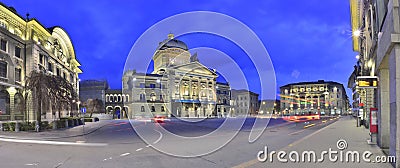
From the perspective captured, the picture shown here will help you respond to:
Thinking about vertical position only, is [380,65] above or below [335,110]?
above

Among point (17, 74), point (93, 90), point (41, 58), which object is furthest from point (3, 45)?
point (93, 90)

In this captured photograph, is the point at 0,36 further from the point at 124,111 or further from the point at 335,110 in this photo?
the point at 335,110

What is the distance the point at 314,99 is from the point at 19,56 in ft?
480

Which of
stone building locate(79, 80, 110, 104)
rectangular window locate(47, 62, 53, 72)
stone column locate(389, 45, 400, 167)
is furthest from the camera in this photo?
stone building locate(79, 80, 110, 104)

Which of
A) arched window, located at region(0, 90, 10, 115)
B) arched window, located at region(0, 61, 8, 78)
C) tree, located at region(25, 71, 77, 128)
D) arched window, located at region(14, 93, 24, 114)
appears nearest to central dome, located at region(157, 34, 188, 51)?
tree, located at region(25, 71, 77, 128)

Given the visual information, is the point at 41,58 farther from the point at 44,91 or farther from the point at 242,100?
the point at 242,100

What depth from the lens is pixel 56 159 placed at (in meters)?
13.1

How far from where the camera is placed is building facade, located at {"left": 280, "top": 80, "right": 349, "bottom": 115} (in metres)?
164

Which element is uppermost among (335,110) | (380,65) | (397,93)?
(380,65)

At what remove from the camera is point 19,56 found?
50281 mm

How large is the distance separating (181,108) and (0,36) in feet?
178

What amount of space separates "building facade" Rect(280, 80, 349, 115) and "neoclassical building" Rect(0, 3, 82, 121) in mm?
125048

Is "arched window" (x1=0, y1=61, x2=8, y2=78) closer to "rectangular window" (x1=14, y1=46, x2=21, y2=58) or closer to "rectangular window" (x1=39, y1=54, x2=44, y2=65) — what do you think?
"rectangular window" (x1=14, y1=46, x2=21, y2=58)

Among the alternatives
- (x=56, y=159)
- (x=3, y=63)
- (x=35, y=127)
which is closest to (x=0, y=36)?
(x=3, y=63)
